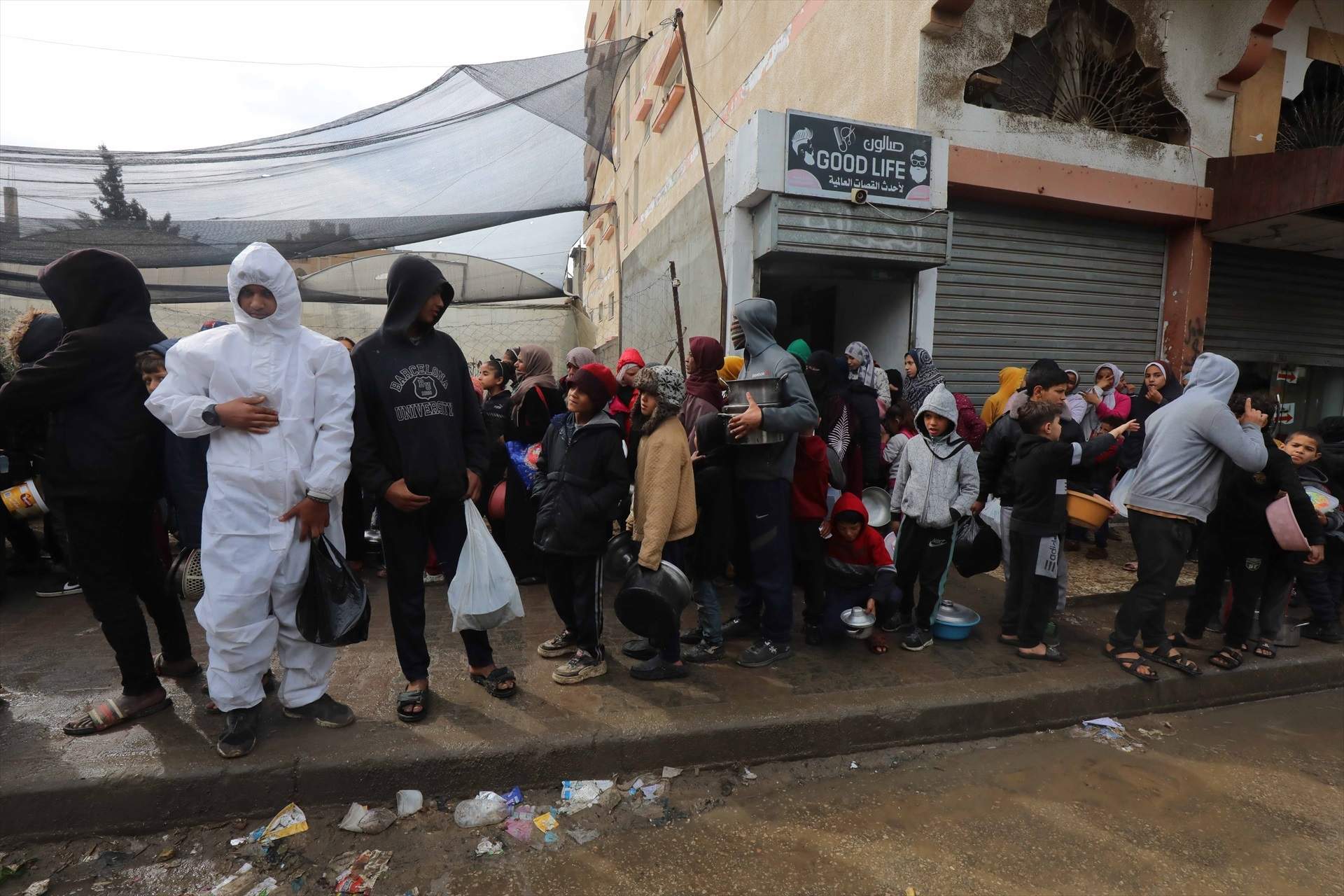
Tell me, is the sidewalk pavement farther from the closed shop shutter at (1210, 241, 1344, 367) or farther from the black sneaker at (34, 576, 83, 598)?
the closed shop shutter at (1210, 241, 1344, 367)

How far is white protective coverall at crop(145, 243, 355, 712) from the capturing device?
258 cm

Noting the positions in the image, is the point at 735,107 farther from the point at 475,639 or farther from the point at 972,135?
the point at 475,639

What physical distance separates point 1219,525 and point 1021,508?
1432 mm

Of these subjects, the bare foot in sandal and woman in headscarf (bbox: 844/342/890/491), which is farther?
woman in headscarf (bbox: 844/342/890/491)

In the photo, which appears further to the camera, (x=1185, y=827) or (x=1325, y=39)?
(x=1325, y=39)

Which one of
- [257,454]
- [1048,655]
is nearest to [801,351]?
[1048,655]

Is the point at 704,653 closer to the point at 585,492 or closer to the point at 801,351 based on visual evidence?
the point at 585,492

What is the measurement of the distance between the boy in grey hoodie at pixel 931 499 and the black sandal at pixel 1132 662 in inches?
39.0

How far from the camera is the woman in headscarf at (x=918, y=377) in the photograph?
227 inches

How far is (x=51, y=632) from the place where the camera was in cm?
404

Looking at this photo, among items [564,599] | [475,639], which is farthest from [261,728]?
[564,599]

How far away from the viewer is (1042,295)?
7.21 metres

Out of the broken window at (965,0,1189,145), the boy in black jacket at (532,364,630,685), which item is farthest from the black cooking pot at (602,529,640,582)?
the broken window at (965,0,1189,145)

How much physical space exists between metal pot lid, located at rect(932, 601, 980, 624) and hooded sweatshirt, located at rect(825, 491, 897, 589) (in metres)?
0.50
